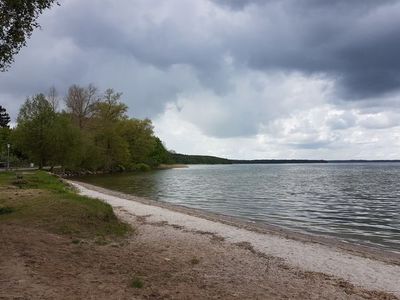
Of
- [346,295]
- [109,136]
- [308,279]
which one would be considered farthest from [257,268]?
[109,136]

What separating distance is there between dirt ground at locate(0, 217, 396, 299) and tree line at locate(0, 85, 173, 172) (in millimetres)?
50077

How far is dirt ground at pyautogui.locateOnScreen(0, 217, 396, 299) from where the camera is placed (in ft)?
25.1

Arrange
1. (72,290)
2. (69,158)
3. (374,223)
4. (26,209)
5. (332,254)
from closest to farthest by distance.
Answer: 1. (72,290)
2. (332,254)
3. (26,209)
4. (374,223)
5. (69,158)

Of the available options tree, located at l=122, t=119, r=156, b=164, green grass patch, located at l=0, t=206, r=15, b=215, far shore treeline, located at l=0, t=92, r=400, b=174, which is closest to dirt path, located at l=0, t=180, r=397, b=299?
green grass patch, located at l=0, t=206, r=15, b=215

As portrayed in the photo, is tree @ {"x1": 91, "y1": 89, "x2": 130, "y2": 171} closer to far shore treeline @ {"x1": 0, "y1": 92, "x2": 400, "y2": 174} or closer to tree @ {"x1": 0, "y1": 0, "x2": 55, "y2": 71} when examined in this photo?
far shore treeline @ {"x1": 0, "y1": 92, "x2": 400, "y2": 174}

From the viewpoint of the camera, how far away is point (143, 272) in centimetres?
920

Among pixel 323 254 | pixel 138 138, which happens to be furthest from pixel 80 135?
pixel 323 254

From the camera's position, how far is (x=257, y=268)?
34.6 ft

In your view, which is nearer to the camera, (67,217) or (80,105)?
(67,217)

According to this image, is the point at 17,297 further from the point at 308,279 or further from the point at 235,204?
the point at 235,204

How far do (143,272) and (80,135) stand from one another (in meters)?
60.0

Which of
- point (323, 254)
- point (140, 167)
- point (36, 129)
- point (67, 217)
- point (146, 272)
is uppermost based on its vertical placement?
point (36, 129)

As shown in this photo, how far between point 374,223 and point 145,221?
12765 millimetres

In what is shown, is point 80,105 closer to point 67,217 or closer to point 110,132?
point 110,132
